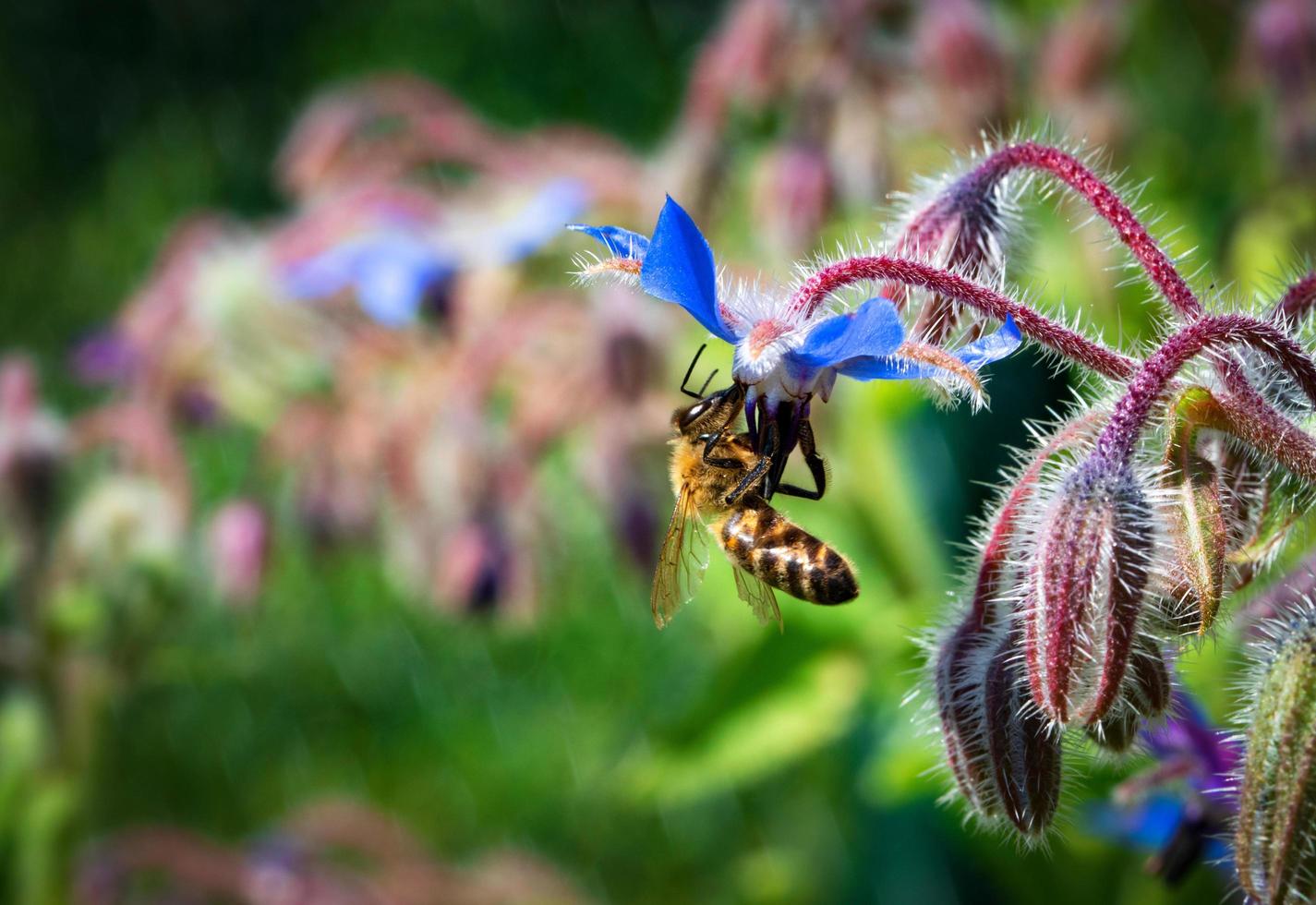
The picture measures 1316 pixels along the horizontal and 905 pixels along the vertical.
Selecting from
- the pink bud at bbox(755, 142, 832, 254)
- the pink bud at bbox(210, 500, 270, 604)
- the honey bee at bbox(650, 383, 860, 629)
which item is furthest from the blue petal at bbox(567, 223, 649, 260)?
the pink bud at bbox(210, 500, 270, 604)

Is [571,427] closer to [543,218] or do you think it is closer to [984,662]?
[543,218]

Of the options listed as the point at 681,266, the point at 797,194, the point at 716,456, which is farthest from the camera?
the point at 797,194

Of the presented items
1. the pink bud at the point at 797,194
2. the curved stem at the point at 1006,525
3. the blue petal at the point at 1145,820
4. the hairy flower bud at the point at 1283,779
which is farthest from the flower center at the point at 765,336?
the pink bud at the point at 797,194

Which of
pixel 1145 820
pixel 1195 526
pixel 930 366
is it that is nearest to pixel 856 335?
pixel 930 366

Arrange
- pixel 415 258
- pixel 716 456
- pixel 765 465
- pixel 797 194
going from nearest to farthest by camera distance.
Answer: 1. pixel 765 465
2. pixel 716 456
3. pixel 797 194
4. pixel 415 258

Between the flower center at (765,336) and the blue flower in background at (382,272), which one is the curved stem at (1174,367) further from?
the blue flower in background at (382,272)

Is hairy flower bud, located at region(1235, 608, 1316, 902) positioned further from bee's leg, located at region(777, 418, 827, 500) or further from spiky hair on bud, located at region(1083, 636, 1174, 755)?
bee's leg, located at region(777, 418, 827, 500)

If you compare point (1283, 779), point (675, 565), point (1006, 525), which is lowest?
point (1283, 779)
